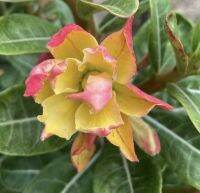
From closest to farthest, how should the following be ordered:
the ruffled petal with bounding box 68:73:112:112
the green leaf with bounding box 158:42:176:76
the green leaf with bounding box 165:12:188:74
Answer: the ruffled petal with bounding box 68:73:112:112 < the green leaf with bounding box 165:12:188:74 < the green leaf with bounding box 158:42:176:76

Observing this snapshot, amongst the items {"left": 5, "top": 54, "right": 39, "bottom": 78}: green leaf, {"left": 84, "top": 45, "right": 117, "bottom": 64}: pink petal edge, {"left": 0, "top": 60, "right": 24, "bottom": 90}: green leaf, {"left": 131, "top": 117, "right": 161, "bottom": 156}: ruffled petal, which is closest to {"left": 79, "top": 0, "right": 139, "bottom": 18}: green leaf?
{"left": 84, "top": 45, "right": 117, "bottom": 64}: pink petal edge

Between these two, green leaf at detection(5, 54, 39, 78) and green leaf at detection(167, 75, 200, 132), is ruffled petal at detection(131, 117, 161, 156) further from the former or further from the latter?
green leaf at detection(5, 54, 39, 78)

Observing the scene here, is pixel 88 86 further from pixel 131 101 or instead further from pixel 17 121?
pixel 17 121

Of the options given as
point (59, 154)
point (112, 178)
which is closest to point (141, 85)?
point (112, 178)

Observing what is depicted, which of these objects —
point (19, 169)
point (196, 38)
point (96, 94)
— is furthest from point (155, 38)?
point (19, 169)

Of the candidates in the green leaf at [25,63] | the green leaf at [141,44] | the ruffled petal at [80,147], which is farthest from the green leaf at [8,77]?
the ruffled petal at [80,147]

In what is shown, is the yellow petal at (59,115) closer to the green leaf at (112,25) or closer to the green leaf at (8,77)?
the green leaf at (112,25)

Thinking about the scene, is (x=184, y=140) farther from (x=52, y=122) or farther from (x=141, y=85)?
(x=52, y=122)
